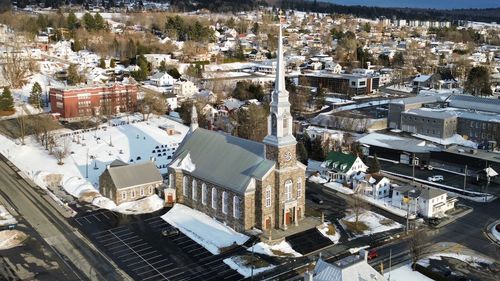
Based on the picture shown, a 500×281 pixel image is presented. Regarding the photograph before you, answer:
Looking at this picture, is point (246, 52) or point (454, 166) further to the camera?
point (246, 52)

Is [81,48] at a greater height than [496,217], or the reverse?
[81,48]

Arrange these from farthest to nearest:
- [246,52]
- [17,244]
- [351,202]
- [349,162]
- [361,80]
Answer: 1. [246,52]
2. [361,80]
3. [349,162]
4. [351,202]
5. [17,244]

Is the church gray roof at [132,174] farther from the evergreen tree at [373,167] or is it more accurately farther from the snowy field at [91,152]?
the evergreen tree at [373,167]

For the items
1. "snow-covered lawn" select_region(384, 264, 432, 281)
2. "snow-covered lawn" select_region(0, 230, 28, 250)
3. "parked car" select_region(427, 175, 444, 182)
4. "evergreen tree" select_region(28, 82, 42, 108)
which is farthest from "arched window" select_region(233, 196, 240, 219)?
"evergreen tree" select_region(28, 82, 42, 108)

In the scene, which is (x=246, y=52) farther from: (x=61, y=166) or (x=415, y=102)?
(x=61, y=166)

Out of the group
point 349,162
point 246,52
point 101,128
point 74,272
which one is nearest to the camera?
point 74,272

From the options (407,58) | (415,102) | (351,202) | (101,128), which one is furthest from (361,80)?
(351,202)

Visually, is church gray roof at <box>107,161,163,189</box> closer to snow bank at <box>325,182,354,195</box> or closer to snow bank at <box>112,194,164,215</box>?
snow bank at <box>112,194,164,215</box>
